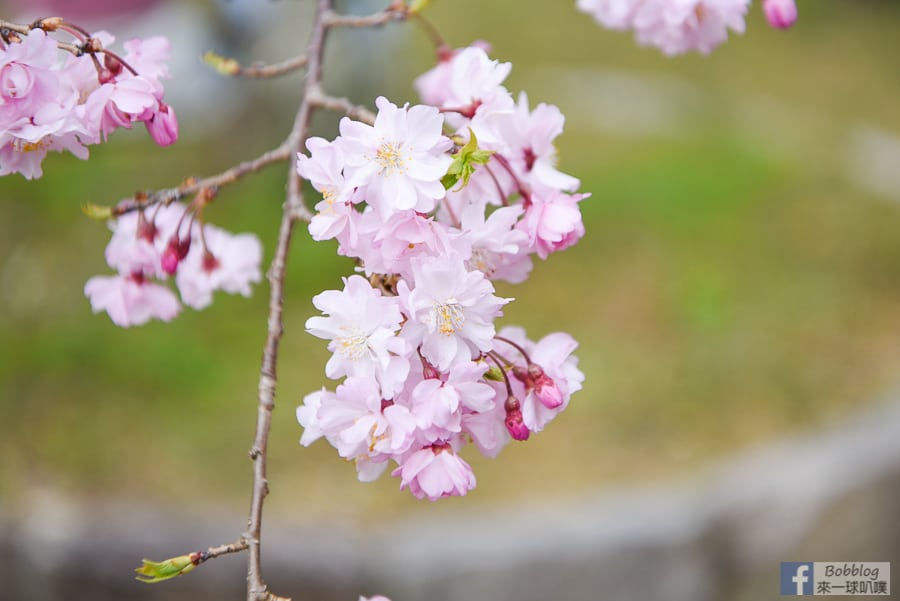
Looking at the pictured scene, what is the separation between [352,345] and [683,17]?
56 cm

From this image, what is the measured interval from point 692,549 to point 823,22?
3.79 metres

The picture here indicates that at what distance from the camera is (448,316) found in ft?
2.24

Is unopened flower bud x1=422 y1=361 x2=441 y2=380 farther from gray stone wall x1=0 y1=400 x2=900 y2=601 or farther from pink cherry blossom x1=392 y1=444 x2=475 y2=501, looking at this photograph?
gray stone wall x1=0 y1=400 x2=900 y2=601

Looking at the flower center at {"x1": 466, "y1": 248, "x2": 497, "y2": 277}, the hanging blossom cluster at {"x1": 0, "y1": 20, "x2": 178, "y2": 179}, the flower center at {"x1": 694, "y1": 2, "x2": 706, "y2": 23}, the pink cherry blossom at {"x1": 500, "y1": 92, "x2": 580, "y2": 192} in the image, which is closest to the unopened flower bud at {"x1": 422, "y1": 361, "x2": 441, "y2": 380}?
the flower center at {"x1": 466, "y1": 248, "x2": 497, "y2": 277}

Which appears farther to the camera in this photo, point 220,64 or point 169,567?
point 220,64

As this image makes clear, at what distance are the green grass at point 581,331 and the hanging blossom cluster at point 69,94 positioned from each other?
4.94ft

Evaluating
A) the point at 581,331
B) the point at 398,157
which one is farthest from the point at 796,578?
the point at 398,157

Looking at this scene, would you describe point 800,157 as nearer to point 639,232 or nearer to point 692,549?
point 639,232

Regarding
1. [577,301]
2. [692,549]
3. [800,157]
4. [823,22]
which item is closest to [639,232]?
[577,301]

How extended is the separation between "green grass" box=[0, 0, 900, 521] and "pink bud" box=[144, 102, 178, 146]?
1.50 m

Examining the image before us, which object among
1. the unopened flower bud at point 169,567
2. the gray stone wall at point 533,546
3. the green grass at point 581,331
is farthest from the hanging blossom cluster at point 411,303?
the green grass at point 581,331

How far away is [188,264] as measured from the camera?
3.52ft

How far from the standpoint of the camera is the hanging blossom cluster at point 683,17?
101cm

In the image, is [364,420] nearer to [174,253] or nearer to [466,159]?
[466,159]
